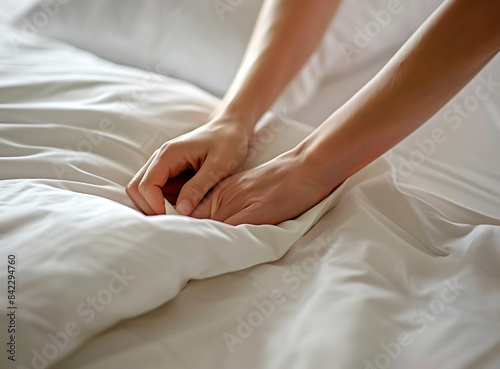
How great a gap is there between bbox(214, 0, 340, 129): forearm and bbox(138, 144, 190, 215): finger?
0.49ft

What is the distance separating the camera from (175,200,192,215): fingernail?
790 mm

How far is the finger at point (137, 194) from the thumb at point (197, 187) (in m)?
0.04

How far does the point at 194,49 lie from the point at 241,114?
1.23 ft

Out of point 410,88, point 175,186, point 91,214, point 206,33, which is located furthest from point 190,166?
point 206,33

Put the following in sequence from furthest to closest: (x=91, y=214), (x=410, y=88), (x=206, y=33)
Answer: (x=206, y=33), (x=410, y=88), (x=91, y=214)

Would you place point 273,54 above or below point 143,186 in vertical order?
above

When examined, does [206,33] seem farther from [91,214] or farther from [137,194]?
[91,214]

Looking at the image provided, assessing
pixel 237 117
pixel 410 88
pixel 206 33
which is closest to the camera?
pixel 410 88

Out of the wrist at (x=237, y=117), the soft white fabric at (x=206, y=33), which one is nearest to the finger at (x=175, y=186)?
the wrist at (x=237, y=117)

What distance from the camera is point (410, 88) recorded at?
79cm

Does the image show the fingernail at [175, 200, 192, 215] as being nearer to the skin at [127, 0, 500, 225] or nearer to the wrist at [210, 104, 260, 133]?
the skin at [127, 0, 500, 225]

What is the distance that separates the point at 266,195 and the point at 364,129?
17 centimetres

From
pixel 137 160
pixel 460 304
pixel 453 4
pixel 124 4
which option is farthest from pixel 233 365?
pixel 124 4

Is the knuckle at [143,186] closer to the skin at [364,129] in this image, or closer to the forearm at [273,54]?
the skin at [364,129]
